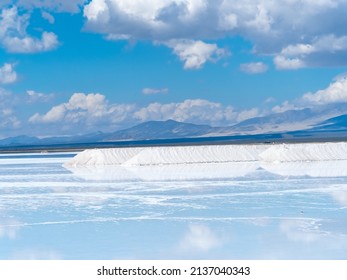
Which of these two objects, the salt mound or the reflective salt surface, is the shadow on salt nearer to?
the reflective salt surface

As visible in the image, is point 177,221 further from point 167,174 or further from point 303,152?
point 303,152

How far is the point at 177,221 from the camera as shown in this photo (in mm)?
10938

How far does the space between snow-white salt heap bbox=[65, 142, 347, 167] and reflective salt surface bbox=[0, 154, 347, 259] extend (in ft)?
47.5

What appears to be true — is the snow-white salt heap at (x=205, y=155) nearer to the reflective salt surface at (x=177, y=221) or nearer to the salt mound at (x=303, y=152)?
the salt mound at (x=303, y=152)

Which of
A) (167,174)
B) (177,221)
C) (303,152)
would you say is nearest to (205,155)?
(303,152)

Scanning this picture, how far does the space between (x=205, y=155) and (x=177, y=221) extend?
2392cm

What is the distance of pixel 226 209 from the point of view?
1246 cm

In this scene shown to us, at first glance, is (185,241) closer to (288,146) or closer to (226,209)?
(226,209)

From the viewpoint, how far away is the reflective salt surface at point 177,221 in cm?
831

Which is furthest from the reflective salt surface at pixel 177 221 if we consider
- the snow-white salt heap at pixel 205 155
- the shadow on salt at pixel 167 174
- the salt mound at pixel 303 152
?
the salt mound at pixel 303 152

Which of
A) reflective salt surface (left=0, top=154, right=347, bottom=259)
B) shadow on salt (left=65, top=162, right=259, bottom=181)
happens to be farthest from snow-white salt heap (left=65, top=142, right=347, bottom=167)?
reflective salt surface (left=0, top=154, right=347, bottom=259)
